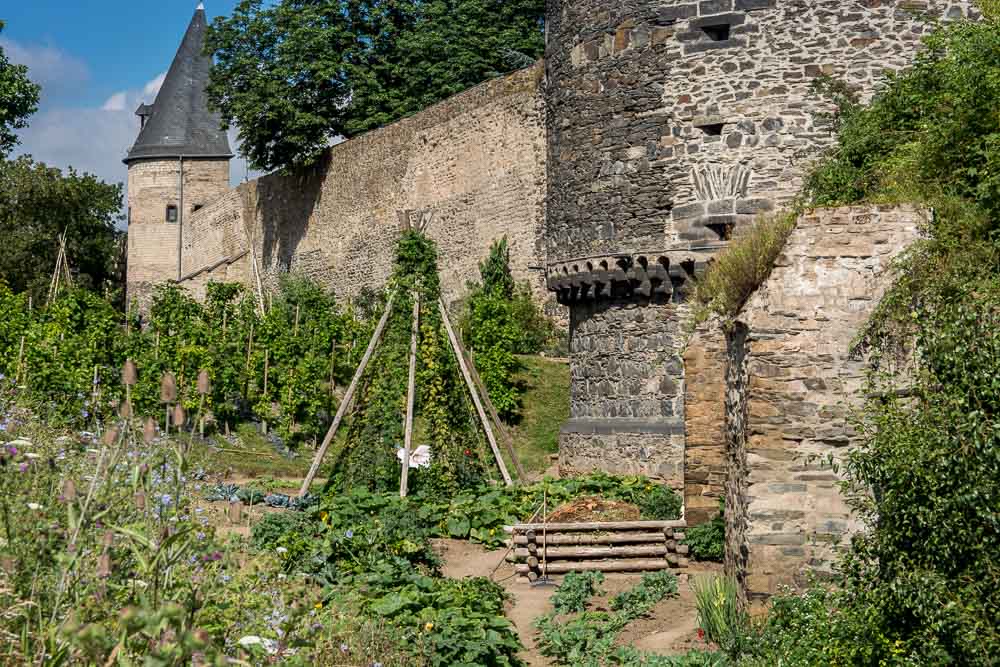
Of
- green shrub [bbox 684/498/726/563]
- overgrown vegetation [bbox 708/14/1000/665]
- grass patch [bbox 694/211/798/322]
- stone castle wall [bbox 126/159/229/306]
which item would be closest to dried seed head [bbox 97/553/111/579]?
overgrown vegetation [bbox 708/14/1000/665]

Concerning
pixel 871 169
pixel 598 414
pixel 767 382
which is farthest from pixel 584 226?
pixel 767 382

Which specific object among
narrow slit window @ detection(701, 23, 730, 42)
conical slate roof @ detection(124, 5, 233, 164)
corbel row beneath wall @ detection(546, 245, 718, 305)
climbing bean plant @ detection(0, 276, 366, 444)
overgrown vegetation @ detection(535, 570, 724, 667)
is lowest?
overgrown vegetation @ detection(535, 570, 724, 667)

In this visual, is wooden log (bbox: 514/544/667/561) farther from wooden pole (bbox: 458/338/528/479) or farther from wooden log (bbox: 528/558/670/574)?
wooden pole (bbox: 458/338/528/479)

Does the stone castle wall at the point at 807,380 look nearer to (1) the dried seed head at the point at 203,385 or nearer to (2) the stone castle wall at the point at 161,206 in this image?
(1) the dried seed head at the point at 203,385

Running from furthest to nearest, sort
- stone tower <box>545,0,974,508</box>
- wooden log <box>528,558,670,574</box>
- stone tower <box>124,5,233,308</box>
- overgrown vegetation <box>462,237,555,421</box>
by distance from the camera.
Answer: stone tower <box>124,5,233,308</box>, overgrown vegetation <box>462,237,555,421</box>, stone tower <box>545,0,974,508</box>, wooden log <box>528,558,670,574</box>

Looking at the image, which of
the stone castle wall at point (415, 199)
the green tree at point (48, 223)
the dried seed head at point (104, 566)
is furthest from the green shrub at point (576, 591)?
the green tree at point (48, 223)

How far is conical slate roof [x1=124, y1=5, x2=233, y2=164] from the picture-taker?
129ft

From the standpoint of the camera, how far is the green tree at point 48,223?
104ft

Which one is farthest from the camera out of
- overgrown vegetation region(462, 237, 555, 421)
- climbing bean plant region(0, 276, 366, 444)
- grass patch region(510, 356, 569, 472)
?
overgrown vegetation region(462, 237, 555, 421)

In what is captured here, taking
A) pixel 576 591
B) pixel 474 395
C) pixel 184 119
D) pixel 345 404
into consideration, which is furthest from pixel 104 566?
pixel 184 119

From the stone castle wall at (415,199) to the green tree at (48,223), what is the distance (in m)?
4.14

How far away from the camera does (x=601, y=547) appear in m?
8.98

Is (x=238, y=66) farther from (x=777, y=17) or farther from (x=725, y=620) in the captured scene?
(x=725, y=620)

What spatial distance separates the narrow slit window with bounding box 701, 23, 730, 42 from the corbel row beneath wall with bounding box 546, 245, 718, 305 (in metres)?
1.86
